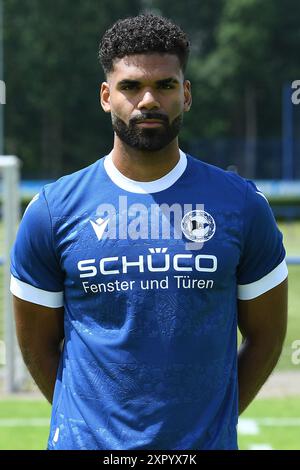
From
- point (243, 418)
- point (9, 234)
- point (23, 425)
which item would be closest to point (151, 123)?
point (23, 425)

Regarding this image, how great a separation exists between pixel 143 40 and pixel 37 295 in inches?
30.3

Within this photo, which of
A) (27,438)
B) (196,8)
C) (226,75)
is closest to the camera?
(27,438)

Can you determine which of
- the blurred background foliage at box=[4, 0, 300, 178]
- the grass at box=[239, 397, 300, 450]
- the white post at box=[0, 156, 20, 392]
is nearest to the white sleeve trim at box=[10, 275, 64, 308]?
the grass at box=[239, 397, 300, 450]

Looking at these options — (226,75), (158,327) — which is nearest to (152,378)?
(158,327)

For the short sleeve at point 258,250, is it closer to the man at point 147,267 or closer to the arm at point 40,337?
the man at point 147,267

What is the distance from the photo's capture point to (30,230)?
262 centimetres

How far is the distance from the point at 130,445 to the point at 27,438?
412 cm

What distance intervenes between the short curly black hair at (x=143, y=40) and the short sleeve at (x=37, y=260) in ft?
1.46

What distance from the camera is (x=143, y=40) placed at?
8.48 ft

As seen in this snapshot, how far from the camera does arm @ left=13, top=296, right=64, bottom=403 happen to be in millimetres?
2744

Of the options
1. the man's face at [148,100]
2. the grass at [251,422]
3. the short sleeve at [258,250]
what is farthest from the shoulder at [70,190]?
the grass at [251,422]

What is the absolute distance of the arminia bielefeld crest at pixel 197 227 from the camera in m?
2.54
